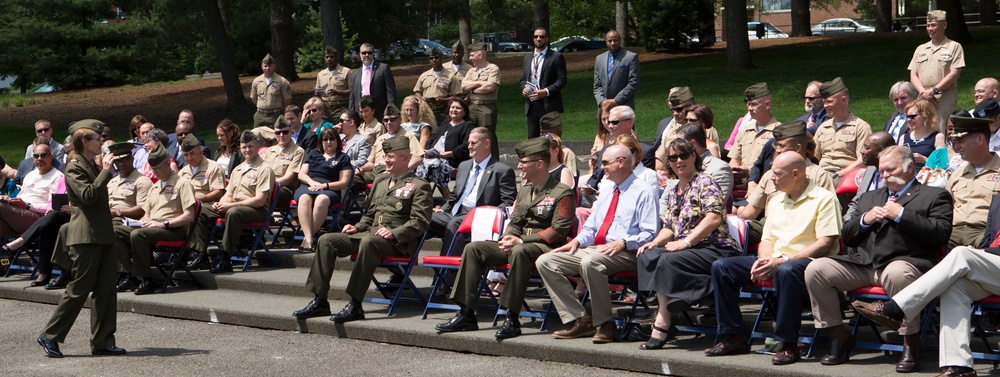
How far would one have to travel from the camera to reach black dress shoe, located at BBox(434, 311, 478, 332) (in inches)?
322

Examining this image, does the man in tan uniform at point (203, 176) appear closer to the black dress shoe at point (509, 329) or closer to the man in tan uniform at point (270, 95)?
the man in tan uniform at point (270, 95)

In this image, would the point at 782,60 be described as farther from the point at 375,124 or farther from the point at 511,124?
the point at 375,124

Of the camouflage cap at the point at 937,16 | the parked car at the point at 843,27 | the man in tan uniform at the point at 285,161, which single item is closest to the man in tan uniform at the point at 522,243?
the man in tan uniform at the point at 285,161

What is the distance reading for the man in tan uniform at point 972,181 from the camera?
279 inches

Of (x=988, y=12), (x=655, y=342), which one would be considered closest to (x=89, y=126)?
(x=655, y=342)

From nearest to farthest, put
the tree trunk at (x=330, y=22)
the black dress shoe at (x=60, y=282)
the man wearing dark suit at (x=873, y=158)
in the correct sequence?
the man wearing dark suit at (x=873, y=158)
the black dress shoe at (x=60, y=282)
the tree trunk at (x=330, y=22)

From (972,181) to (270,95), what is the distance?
1012cm

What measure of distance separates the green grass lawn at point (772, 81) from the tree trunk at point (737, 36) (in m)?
0.36

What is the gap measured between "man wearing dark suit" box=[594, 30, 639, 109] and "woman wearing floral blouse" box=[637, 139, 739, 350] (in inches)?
188

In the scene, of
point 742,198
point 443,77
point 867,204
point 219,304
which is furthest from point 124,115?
point 867,204

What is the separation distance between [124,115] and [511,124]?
11417 millimetres

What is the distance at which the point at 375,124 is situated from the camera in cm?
1295

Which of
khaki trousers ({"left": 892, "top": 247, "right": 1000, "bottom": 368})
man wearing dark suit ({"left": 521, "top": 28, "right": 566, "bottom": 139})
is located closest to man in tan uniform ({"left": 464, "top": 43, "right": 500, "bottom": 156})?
man wearing dark suit ({"left": 521, "top": 28, "right": 566, "bottom": 139})

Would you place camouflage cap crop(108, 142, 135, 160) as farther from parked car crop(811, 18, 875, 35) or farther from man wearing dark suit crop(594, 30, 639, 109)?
parked car crop(811, 18, 875, 35)
